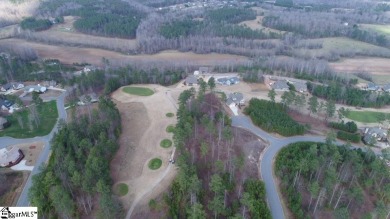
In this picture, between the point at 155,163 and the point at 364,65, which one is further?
the point at 364,65

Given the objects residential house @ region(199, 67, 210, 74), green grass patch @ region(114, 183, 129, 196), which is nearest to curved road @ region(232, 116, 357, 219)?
green grass patch @ region(114, 183, 129, 196)

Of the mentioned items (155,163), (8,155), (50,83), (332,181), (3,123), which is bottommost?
(8,155)

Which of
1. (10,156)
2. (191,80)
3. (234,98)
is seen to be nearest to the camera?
(10,156)

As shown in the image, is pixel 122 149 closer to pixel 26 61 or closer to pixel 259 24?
pixel 26 61

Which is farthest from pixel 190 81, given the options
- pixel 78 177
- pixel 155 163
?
pixel 78 177

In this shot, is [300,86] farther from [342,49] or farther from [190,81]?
[342,49]

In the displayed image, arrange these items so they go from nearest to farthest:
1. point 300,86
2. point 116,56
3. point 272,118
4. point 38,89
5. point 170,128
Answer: point 170,128 < point 272,118 < point 38,89 < point 300,86 < point 116,56

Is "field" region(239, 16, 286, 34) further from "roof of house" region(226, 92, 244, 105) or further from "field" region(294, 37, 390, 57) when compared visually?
"roof of house" region(226, 92, 244, 105)
